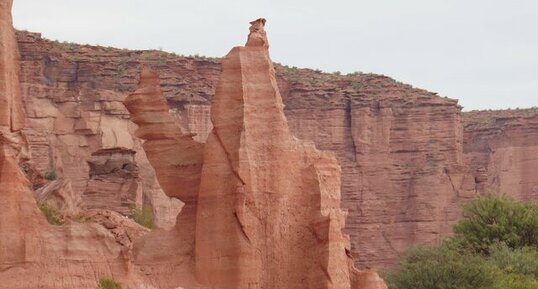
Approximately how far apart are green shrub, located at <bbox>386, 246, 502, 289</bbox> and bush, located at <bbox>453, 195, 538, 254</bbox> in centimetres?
553

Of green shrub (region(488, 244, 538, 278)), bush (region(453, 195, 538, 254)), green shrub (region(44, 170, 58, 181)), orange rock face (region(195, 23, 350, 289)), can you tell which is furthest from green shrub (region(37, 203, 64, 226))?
green shrub (region(44, 170, 58, 181))

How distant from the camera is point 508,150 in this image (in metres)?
102

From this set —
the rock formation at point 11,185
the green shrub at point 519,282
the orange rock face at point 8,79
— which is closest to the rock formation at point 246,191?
the rock formation at point 11,185

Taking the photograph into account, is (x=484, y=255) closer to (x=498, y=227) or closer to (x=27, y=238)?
(x=498, y=227)

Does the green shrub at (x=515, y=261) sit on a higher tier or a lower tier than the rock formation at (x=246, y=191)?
lower

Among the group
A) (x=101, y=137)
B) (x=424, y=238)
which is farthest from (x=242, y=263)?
(x=424, y=238)

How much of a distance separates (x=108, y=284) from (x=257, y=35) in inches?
214

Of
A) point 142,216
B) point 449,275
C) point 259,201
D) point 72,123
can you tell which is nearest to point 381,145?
point 72,123

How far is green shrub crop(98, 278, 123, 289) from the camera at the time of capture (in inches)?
1060

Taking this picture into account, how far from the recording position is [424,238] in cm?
8569

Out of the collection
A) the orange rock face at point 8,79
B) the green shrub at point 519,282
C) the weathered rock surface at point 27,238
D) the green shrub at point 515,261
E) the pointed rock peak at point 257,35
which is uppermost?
the pointed rock peak at point 257,35

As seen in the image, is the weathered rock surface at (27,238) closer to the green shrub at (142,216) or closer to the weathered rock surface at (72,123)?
the green shrub at (142,216)

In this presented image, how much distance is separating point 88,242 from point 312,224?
3.99 metres

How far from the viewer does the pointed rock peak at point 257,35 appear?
29438mm
